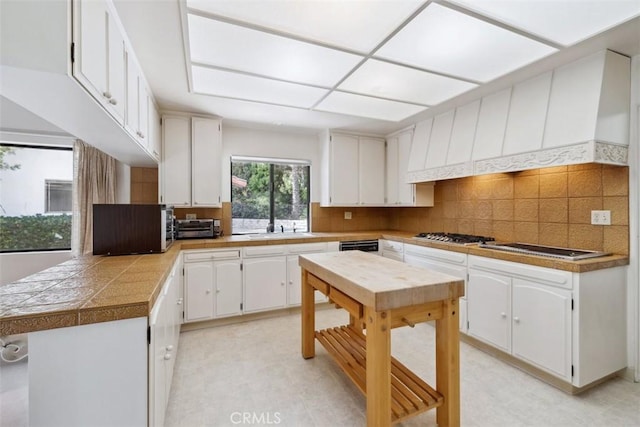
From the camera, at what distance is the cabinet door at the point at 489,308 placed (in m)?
2.29

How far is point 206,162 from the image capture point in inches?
128

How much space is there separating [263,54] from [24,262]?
3488mm

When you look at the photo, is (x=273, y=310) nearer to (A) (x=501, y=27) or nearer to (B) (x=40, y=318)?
(B) (x=40, y=318)

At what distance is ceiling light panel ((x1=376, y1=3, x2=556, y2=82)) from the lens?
160cm

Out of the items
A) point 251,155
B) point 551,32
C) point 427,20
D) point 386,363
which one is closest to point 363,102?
point 427,20

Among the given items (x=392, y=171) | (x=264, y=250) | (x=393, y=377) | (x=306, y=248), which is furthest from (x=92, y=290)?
(x=392, y=171)

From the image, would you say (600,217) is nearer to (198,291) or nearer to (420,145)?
(420,145)

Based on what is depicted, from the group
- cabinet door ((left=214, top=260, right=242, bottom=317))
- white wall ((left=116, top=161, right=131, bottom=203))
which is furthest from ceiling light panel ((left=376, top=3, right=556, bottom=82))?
white wall ((left=116, top=161, right=131, bottom=203))

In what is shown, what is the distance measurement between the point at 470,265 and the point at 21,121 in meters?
4.74

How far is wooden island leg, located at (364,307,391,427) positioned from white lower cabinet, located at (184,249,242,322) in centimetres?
203

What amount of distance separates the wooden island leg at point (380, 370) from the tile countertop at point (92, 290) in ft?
3.54

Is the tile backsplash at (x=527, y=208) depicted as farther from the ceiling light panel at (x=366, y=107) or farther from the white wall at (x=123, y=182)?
the ceiling light panel at (x=366, y=107)

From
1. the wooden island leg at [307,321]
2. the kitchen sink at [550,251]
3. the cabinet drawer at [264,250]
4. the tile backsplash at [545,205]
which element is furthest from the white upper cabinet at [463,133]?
the cabinet drawer at [264,250]

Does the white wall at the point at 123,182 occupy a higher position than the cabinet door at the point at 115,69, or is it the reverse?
the cabinet door at the point at 115,69
